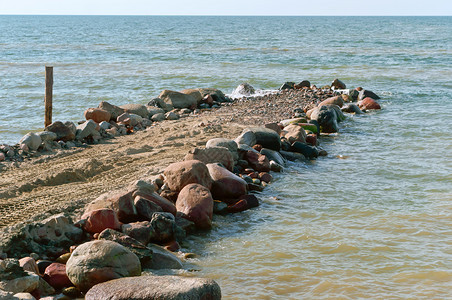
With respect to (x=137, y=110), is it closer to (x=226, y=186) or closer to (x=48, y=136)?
(x=48, y=136)

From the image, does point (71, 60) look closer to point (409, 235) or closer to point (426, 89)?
point (426, 89)

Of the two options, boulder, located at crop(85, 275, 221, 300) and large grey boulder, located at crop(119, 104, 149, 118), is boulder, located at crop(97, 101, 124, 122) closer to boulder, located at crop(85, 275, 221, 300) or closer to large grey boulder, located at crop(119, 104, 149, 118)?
large grey boulder, located at crop(119, 104, 149, 118)

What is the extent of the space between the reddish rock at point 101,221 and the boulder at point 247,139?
430cm

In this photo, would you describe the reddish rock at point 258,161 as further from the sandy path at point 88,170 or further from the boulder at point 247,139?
the sandy path at point 88,170

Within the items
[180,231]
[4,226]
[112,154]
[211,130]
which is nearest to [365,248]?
[180,231]

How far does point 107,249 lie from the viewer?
5.28m

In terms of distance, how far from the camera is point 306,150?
34.6 feet

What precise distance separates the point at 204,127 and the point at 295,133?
2.06 metres

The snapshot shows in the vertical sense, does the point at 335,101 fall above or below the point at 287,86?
below

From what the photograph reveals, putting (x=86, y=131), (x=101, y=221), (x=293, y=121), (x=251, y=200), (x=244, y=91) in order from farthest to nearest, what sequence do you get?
1. (x=244, y=91)
2. (x=293, y=121)
3. (x=86, y=131)
4. (x=251, y=200)
5. (x=101, y=221)

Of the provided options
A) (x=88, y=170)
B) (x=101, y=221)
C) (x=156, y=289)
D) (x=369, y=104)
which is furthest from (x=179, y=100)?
(x=156, y=289)

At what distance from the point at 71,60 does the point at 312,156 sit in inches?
944

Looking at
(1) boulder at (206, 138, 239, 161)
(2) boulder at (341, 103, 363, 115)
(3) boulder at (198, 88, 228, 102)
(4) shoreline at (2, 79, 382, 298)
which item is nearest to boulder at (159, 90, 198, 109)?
(4) shoreline at (2, 79, 382, 298)

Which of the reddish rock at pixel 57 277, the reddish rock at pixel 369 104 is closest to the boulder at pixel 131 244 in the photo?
the reddish rock at pixel 57 277
